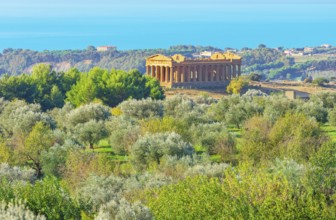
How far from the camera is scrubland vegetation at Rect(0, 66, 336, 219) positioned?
2337 centimetres

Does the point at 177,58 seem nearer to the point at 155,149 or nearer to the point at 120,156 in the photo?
the point at 120,156

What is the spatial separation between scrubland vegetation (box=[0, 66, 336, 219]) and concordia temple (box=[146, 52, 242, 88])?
24.7m

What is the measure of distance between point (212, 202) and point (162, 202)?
1504 mm

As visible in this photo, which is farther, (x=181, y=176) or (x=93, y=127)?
(x=93, y=127)

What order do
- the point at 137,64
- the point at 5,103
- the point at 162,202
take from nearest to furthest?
the point at 162,202, the point at 5,103, the point at 137,64

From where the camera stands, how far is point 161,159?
35562mm

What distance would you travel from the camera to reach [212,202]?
23.4 m

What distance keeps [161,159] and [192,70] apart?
64.1 metres

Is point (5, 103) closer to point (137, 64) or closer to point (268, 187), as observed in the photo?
point (268, 187)

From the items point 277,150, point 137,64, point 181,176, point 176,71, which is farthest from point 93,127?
point 137,64

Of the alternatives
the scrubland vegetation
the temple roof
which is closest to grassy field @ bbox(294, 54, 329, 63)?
the temple roof

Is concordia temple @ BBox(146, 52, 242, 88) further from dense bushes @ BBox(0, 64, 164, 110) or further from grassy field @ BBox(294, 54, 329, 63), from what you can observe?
grassy field @ BBox(294, 54, 329, 63)

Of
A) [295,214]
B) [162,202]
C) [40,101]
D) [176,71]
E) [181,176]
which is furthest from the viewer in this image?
[176,71]

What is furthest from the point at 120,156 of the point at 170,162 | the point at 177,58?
the point at 177,58
